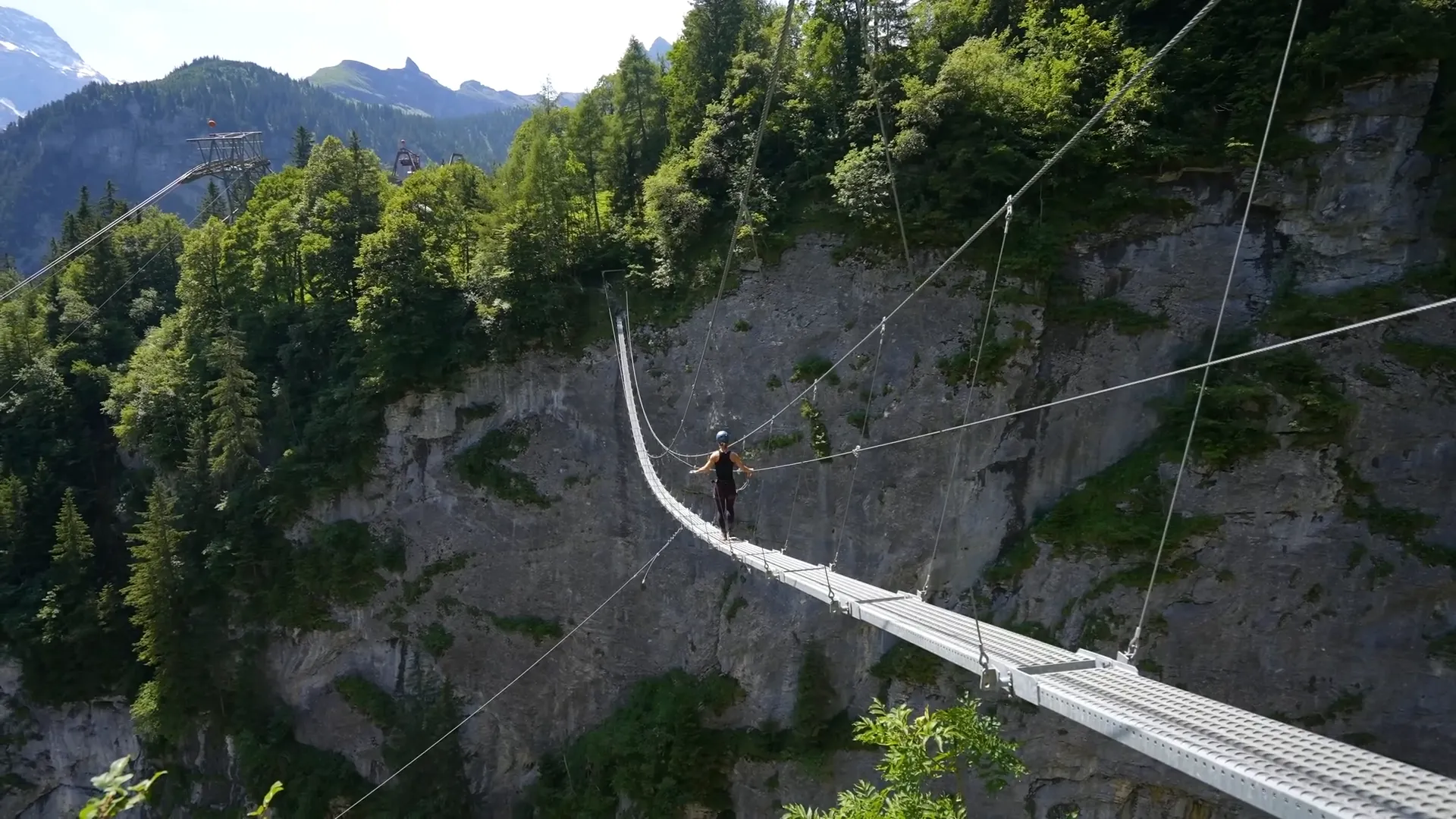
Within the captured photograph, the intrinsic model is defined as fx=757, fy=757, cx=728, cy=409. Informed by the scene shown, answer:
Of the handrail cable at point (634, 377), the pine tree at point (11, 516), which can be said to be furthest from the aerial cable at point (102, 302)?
the handrail cable at point (634, 377)

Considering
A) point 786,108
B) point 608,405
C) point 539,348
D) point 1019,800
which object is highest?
point 786,108

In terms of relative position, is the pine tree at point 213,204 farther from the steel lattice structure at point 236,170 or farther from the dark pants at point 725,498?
the dark pants at point 725,498

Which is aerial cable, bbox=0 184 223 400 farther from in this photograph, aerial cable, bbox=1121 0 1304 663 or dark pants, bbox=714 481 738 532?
aerial cable, bbox=1121 0 1304 663

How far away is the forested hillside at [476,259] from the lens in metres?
14.8

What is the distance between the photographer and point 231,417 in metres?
20.4

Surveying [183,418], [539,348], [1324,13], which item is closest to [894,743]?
[539,348]

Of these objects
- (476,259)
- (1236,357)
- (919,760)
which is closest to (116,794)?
(1236,357)

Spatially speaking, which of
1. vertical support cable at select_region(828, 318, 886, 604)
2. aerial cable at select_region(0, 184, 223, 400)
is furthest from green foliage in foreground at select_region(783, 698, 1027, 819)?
aerial cable at select_region(0, 184, 223, 400)

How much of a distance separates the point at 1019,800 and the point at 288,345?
21484 mm

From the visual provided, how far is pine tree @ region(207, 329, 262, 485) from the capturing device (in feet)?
67.3

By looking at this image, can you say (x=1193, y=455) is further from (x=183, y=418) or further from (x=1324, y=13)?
(x=183, y=418)

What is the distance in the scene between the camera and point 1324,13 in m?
14.5

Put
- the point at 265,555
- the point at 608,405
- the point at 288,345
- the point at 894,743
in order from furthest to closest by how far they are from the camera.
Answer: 1. the point at 288,345
2. the point at 265,555
3. the point at 608,405
4. the point at 894,743

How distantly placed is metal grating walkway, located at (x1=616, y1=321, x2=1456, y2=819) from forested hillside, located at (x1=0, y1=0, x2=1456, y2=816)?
39.2ft
